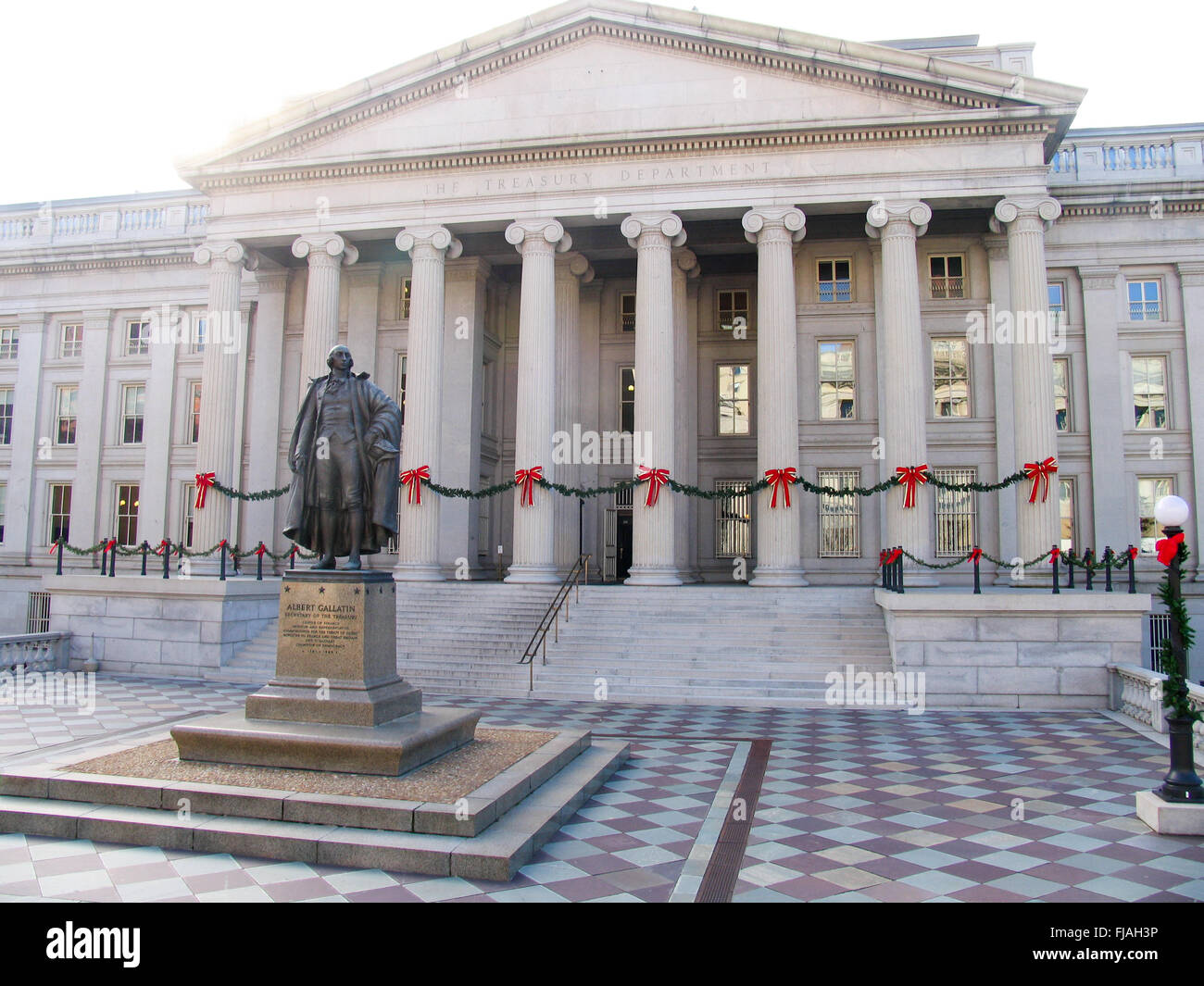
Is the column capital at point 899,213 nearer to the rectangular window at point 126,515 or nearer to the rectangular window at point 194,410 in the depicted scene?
the rectangular window at point 194,410

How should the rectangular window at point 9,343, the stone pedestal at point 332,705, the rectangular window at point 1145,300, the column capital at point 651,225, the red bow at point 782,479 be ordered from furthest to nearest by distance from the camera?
the rectangular window at point 9,343 → the rectangular window at point 1145,300 → the column capital at point 651,225 → the red bow at point 782,479 → the stone pedestal at point 332,705

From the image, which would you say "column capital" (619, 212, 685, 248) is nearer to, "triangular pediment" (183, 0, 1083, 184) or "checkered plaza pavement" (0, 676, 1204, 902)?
"triangular pediment" (183, 0, 1083, 184)

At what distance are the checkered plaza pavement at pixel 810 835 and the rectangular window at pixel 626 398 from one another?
16.0 metres

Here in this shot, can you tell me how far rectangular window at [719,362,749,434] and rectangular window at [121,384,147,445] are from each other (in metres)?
21.1

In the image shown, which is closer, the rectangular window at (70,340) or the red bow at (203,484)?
the red bow at (203,484)

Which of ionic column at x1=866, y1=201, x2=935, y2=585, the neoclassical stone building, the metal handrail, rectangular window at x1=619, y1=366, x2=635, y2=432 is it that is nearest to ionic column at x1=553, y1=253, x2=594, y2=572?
the neoclassical stone building

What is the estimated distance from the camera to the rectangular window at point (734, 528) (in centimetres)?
2680

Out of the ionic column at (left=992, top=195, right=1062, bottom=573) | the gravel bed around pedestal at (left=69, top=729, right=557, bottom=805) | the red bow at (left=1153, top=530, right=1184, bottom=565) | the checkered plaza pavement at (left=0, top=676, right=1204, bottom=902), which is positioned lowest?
the checkered plaza pavement at (left=0, top=676, right=1204, bottom=902)

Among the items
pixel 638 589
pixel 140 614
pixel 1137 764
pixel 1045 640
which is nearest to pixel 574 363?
pixel 638 589

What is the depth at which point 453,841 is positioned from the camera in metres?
6.81

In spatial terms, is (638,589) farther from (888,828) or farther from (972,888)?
(972,888)

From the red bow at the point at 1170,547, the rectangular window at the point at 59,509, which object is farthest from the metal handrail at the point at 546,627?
the rectangular window at the point at 59,509

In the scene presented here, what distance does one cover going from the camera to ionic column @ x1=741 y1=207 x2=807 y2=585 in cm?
2120

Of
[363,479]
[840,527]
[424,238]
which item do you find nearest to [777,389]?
[840,527]
